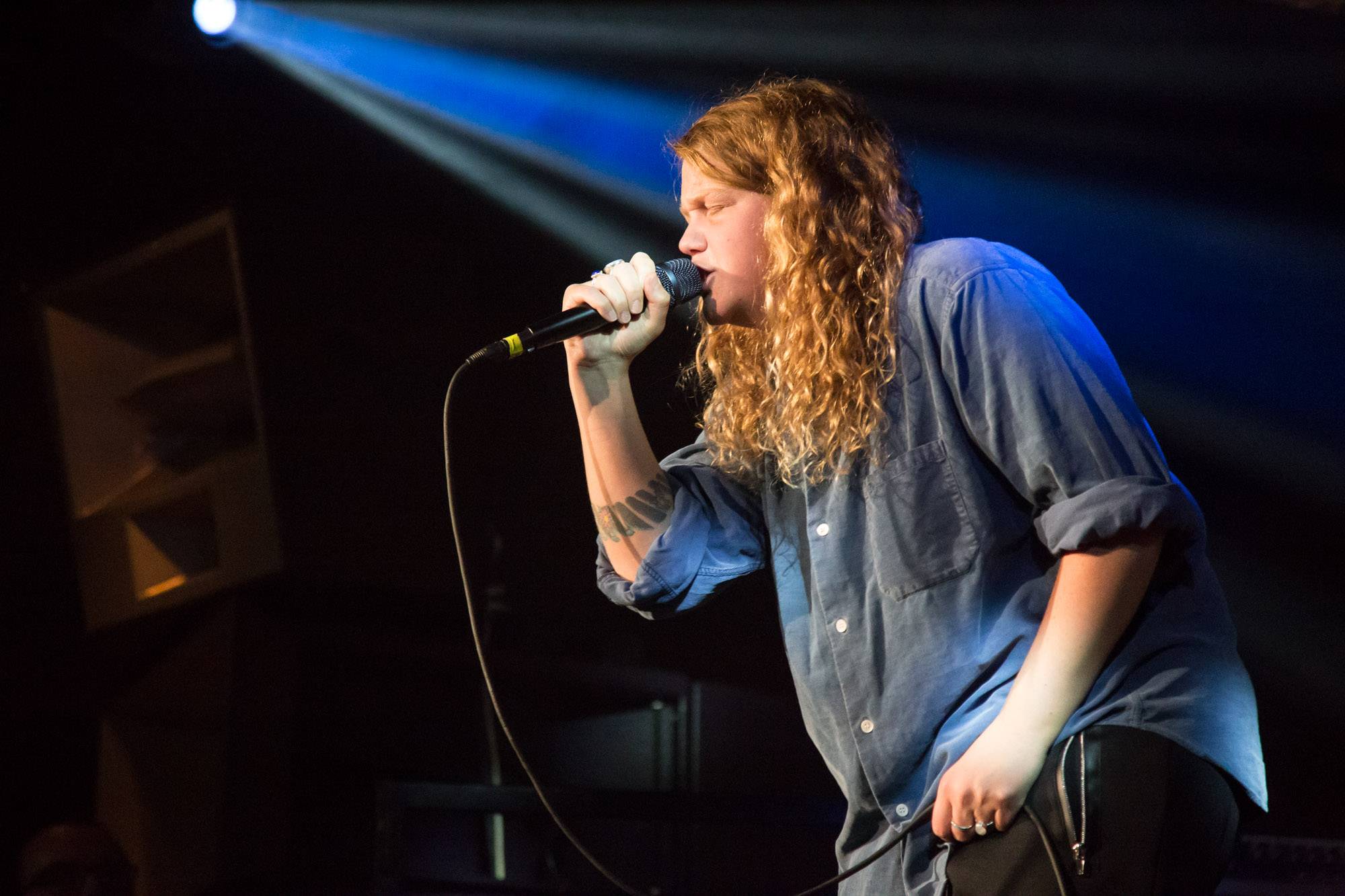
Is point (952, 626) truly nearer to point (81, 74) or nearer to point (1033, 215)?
point (1033, 215)

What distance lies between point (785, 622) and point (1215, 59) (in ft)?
5.97

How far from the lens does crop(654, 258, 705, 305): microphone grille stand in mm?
1493

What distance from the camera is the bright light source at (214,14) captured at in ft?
9.84

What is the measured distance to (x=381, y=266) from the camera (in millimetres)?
3135

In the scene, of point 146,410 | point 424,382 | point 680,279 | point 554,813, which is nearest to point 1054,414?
point 680,279

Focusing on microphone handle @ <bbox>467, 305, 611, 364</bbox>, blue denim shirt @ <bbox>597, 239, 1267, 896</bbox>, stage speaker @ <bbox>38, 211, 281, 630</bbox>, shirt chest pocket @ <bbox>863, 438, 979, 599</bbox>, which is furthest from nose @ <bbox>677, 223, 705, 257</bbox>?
stage speaker @ <bbox>38, 211, 281, 630</bbox>

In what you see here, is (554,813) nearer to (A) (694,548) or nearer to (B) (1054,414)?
(A) (694,548)

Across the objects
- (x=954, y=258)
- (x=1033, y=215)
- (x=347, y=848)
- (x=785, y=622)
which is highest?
(x=1033, y=215)

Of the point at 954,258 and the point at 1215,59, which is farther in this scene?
the point at 1215,59

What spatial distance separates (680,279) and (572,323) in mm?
148

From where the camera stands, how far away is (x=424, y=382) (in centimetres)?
313

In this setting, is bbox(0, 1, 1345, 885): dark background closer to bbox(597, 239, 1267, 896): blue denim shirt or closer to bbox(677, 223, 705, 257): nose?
bbox(597, 239, 1267, 896): blue denim shirt

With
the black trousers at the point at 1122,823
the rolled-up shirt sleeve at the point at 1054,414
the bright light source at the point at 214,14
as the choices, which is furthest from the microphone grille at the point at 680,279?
the bright light source at the point at 214,14

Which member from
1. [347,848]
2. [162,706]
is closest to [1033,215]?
[347,848]
